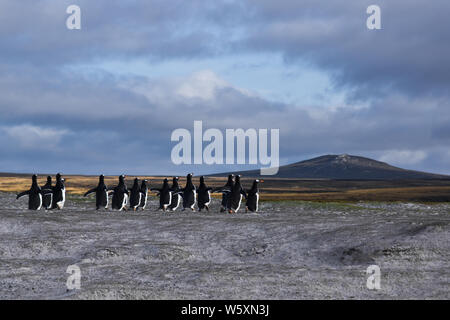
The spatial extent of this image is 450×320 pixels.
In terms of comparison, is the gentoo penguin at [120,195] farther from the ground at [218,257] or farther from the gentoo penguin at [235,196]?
the ground at [218,257]

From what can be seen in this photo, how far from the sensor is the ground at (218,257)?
1314 centimetres

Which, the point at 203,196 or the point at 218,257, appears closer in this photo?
the point at 218,257

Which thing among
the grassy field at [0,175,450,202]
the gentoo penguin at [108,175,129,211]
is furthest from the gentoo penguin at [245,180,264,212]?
the grassy field at [0,175,450,202]

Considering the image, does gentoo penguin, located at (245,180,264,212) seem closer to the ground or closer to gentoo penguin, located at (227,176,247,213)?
gentoo penguin, located at (227,176,247,213)

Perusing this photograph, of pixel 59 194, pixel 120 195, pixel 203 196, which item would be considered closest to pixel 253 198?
pixel 203 196

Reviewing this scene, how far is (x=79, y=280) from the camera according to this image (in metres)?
14.4

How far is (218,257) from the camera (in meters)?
18.4

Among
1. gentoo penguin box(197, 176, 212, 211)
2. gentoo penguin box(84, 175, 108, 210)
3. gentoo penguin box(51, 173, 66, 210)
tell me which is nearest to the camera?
gentoo penguin box(51, 173, 66, 210)

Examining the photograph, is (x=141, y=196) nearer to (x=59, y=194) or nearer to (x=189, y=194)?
(x=189, y=194)

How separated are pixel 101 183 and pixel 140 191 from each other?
8.35 ft

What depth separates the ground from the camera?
517 inches
